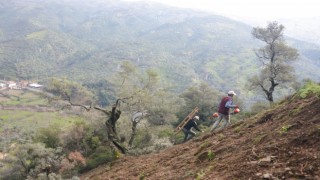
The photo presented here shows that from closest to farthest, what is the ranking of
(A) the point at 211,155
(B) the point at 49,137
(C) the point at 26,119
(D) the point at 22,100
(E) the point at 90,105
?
(A) the point at 211,155 → (E) the point at 90,105 → (B) the point at 49,137 → (C) the point at 26,119 → (D) the point at 22,100

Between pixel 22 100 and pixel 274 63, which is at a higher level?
pixel 274 63

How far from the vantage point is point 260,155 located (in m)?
7.69

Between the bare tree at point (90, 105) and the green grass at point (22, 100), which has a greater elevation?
the bare tree at point (90, 105)

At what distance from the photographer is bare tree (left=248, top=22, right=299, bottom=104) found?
2906 centimetres

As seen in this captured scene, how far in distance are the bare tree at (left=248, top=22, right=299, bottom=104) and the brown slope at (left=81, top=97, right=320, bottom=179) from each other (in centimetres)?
1785

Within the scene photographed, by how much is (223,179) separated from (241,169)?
462mm

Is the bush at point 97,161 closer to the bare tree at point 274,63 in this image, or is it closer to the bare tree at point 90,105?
the bare tree at point 90,105

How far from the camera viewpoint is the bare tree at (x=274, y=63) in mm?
29062

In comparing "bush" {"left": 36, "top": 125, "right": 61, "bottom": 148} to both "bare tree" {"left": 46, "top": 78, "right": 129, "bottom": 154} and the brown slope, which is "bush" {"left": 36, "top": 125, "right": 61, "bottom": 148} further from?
the brown slope

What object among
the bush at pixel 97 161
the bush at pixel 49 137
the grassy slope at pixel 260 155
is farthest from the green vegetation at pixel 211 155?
the bush at pixel 49 137

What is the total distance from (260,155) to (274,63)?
2380 centimetres

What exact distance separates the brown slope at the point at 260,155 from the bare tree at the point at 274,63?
17.8m

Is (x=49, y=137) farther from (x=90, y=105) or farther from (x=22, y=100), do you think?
(x=22, y=100)

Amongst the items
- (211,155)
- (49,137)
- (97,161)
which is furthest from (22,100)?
(211,155)
